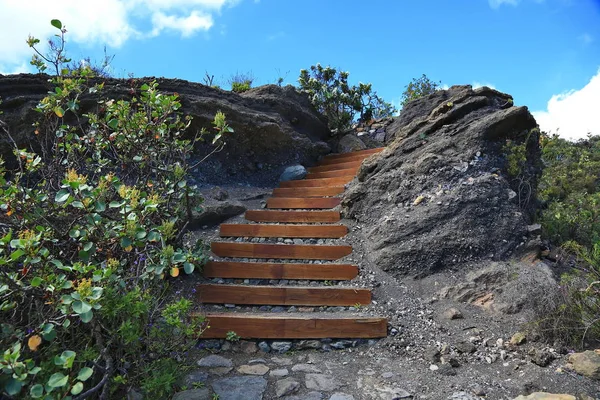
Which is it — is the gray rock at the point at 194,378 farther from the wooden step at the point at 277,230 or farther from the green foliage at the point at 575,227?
the green foliage at the point at 575,227

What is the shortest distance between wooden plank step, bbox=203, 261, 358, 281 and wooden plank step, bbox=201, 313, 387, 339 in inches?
32.6

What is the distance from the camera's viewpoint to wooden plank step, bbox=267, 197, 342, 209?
576cm

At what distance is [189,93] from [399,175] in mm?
3695

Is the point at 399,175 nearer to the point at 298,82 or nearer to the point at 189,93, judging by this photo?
the point at 189,93

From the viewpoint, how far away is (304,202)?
5.93 meters

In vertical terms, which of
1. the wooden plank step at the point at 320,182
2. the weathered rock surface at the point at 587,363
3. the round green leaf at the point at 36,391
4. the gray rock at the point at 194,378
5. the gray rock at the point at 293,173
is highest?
the gray rock at the point at 293,173

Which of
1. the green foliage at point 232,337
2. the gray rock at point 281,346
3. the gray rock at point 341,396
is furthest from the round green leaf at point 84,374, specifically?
the gray rock at point 281,346

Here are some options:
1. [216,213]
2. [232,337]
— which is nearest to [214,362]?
[232,337]

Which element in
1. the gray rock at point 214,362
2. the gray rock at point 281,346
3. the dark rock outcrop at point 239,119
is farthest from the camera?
the dark rock outcrop at point 239,119

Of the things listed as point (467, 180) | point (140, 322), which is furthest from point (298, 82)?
point (140, 322)

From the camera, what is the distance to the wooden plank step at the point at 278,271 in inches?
167

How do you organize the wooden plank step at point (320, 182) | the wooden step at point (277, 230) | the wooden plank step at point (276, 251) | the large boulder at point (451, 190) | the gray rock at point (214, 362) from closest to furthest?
the gray rock at point (214, 362) < the large boulder at point (451, 190) < the wooden plank step at point (276, 251) < the wooden step at point (277, 230) < the wooden plank step at point (320, 182)

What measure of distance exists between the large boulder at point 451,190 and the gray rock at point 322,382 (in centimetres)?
158

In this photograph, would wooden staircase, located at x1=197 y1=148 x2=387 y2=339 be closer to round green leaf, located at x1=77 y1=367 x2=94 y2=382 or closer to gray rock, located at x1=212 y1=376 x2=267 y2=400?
gray rock, located at x1=212 y1=376 x2=267 y2=400
